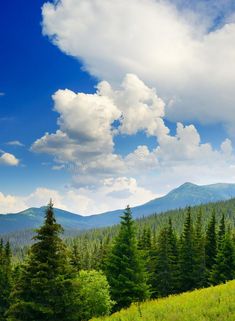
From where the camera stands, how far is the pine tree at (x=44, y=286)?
68.3 ft

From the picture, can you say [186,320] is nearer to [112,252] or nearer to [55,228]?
[55,228]

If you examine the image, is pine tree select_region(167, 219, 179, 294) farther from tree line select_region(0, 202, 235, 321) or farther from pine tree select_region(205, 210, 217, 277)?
pine tree select_region(205, 210, 217, 277)

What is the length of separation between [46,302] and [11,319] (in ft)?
7.24

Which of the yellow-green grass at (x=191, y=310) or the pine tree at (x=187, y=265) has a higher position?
the yellow-green grass at (x=191, y=310)

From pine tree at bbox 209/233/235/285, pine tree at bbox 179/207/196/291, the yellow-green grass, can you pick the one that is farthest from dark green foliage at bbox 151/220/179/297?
the yellow-green grass

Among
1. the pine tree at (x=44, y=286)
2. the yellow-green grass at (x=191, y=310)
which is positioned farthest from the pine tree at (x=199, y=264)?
the yellow-green grass at (x=191, y=310)

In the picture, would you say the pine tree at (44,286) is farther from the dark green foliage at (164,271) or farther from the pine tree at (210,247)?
the pine tree at (210,247)

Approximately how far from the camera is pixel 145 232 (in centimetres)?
6322

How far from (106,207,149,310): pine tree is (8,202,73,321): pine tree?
587 inches

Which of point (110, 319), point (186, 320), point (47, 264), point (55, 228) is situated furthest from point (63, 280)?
point (186, 320)

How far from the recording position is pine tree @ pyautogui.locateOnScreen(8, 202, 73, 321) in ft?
68.3

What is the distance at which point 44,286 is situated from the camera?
20812mm

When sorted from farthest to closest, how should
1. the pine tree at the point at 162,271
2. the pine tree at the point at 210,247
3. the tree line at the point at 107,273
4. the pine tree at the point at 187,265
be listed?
the pine tree at the point at 210,247, the pine tree at the point at 187,265, the pine tree at the point at 162,271, the tree line at the point at 107,273

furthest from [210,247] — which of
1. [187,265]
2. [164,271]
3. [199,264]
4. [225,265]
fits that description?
[225,265]
